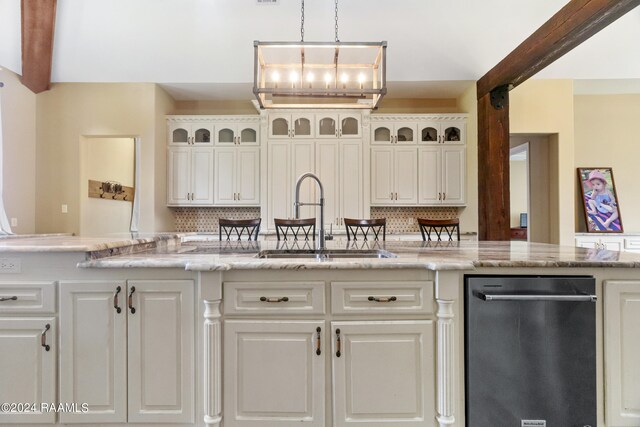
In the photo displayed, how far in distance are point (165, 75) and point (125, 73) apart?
48cm

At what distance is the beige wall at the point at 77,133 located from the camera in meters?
4.31

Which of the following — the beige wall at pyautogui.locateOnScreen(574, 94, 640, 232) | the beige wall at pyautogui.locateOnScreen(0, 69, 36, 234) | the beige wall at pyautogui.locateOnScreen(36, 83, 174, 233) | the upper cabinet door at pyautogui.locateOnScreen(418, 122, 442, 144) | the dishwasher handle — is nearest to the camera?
the dishwasher handle

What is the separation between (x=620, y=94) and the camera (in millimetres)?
4930

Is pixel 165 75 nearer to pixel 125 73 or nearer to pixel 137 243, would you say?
pixel 125 73

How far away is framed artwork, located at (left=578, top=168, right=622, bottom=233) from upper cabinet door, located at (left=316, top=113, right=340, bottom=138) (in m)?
3.45

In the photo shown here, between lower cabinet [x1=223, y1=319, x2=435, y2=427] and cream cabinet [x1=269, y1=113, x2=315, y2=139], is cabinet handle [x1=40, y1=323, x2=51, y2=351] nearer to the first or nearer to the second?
lower cabinet [x1=223, y1=319, x2=435, y2=427]

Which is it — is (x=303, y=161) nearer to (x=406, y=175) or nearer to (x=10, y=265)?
(x=406, y=175)

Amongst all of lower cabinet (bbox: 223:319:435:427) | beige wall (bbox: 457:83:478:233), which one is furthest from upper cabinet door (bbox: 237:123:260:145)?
lower cabinet (bbox: 223:319:435:427)

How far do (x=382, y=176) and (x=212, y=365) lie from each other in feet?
11.8

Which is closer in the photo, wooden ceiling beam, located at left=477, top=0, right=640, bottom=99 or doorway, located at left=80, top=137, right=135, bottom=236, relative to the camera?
wooden ceiling beam, located at left=477, top=0, right=640, bottom=99

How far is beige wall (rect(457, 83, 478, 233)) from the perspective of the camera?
4461 millimetres

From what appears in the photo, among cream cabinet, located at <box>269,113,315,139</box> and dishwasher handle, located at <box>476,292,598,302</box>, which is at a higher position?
cream cabinet, located at <box>269,113,315,139</box>

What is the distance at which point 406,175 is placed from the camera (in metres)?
4.70

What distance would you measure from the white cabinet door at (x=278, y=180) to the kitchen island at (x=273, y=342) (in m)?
2.96
